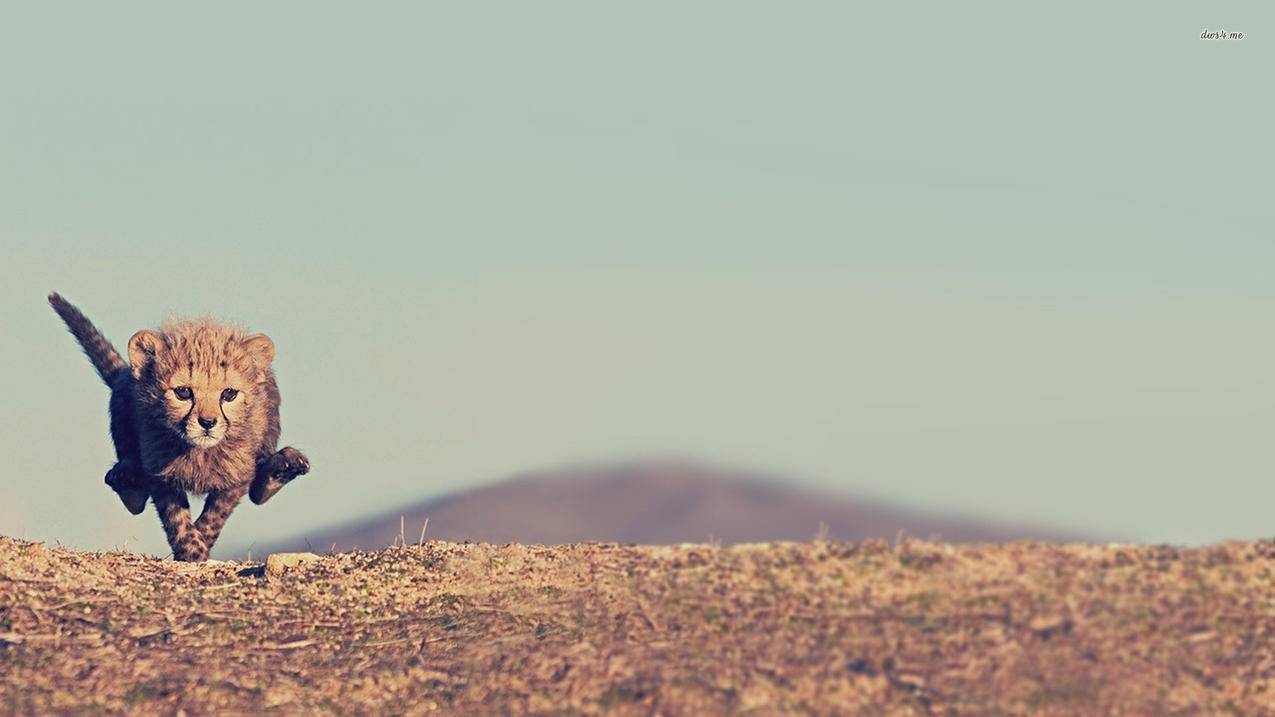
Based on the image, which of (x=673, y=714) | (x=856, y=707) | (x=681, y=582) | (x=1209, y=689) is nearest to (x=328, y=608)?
(x=681, y=582)

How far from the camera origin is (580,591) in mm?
10031

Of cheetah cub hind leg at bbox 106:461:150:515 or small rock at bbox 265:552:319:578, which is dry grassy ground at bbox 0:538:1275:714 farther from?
cheetah cub hind leg at bbox 106:461:150:515

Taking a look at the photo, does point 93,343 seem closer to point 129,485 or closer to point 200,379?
point 129,485

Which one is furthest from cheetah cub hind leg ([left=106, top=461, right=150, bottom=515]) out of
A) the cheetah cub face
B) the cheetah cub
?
the cheetah cub face

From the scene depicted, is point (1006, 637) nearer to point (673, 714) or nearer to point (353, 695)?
point (673, 714)

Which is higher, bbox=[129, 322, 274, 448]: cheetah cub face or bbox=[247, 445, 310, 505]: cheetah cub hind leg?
bbox=[129, 322, 274, 448]: cheetah cub face

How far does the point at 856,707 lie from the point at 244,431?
8413mm

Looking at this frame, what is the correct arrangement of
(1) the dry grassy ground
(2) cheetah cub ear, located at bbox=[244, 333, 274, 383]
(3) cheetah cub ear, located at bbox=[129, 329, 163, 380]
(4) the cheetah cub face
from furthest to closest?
(2) cheetah cub ear, located at bbox=[244, 333, 274, 383] → (3) cheetah cub ear, located at bbox=[129, 329, 163, 380] → (4) the cheetah cub face → (1) the dry grassy ground

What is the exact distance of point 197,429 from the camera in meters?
13.4

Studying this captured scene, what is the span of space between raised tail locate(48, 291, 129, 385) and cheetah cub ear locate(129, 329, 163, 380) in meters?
2.28

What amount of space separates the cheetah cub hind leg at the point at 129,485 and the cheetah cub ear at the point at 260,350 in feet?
5.73

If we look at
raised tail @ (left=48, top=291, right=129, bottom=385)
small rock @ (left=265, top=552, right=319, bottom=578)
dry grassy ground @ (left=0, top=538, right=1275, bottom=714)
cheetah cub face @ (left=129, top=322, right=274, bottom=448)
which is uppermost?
raised tail @ (left=48, top=291, right=129, bottom=385)

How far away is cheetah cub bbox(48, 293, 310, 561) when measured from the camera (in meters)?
13.5

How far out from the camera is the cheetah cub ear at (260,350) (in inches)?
553
